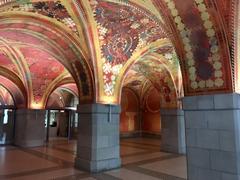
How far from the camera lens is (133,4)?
477 cm

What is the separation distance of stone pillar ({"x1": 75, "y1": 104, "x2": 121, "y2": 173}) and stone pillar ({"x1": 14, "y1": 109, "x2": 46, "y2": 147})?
5.91 m

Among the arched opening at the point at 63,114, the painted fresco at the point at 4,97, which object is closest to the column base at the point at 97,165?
the arched opening at the point at 63,114

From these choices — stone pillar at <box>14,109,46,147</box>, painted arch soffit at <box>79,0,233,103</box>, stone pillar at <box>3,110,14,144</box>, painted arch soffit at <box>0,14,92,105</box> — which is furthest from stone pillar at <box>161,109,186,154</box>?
stone pillar at <box>3,110,14,144</box>

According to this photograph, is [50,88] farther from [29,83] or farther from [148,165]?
[148,165]

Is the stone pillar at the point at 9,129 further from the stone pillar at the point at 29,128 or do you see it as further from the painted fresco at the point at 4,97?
the painted fresco at the point at 4,97

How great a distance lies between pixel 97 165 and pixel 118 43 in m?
3.89

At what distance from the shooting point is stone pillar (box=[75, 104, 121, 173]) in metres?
6.70

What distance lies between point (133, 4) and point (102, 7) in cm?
92

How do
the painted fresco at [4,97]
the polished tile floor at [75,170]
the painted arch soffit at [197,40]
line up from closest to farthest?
the painted arch soffit at [197,40], the polished tile floor at [75,170], the painted fresco at [4,97]

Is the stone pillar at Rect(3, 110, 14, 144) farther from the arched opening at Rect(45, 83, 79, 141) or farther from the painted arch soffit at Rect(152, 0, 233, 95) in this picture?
the painted arch soffit at Rect(152, 0, 233, 95)

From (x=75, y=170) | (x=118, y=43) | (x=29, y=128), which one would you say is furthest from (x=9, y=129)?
(x=118, y=43)

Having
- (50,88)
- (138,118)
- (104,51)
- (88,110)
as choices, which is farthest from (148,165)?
(138,118)

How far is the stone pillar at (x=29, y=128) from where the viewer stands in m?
11.9

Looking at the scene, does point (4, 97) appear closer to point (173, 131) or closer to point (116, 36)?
point (173, 131)
